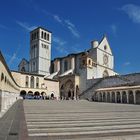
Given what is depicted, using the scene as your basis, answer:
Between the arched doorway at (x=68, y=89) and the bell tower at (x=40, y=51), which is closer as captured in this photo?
the arched doorway at (x=68, y=89)

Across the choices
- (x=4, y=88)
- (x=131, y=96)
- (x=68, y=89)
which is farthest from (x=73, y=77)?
(x=4, y=88)

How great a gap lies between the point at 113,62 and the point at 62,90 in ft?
68.9

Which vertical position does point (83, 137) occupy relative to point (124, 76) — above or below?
below

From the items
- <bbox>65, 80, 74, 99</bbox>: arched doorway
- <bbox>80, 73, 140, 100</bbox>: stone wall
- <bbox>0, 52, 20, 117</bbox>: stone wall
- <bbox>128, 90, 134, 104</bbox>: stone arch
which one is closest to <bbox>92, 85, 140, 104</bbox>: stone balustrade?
<bbox>128, 90, 134, 104</bbox>: stone arch

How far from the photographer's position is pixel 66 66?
8275 cm

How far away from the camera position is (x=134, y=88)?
44.5m

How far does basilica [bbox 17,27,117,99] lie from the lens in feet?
221

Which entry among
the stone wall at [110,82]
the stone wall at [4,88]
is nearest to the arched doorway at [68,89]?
the stone wall at [110,82]

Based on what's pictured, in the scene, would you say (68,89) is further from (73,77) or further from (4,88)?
(4,88)

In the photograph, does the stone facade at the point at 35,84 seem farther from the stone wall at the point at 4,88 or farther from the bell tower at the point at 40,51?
the stone wall at the point at 4,88

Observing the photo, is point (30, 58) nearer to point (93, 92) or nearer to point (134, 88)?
point (93, 92)

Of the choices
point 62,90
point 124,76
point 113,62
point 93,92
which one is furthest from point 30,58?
point 124,76

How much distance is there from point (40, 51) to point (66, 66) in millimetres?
10833

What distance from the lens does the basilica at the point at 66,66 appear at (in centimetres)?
6744
